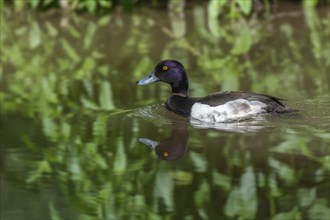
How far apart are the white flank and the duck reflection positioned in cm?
25

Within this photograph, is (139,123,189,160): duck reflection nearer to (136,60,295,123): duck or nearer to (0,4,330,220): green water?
(0,4,330,220): green water

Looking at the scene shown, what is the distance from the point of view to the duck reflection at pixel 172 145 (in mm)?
7215

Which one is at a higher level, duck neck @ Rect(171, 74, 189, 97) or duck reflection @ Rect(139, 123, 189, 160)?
duck neck @ Rect(171, 74, 189, 97)

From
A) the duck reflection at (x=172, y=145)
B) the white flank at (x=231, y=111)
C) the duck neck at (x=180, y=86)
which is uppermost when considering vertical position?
the duck neck at (x=180, y=86)

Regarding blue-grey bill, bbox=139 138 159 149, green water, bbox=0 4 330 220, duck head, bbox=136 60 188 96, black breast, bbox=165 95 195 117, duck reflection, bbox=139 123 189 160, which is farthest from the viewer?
duck head, bbox=136 60 188 96

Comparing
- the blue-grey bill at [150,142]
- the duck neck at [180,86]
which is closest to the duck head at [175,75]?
the duck neck at [180,86]

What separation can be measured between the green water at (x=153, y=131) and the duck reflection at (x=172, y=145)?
0.02 meters

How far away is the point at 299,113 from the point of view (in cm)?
824

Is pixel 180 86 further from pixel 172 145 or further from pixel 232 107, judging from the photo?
pixel 172 145

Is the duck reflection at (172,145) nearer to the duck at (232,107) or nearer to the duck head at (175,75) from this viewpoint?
the duck at (232,107)

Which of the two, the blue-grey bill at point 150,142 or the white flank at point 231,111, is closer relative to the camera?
the blue-grey bill at point 150,142

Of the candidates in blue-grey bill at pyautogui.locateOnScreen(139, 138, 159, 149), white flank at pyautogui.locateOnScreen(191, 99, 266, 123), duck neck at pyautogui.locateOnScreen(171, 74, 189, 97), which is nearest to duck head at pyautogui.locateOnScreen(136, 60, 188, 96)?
duck neck at pyautogui.locateOnScreen(171, 74, 189, 97)

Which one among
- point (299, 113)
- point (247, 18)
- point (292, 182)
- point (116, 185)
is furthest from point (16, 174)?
point (247, 18)

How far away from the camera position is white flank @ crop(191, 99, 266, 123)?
800cm
